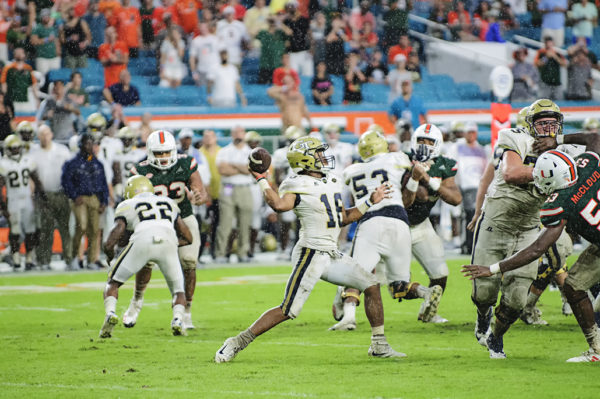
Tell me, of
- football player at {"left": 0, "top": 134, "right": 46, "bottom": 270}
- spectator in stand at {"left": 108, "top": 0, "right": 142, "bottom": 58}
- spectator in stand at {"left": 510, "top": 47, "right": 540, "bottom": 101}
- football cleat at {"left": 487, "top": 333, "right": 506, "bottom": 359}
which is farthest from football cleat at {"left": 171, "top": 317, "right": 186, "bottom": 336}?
spectator in stand at {"left": 510, "top": 47, "right": 540, "bottom": 101}

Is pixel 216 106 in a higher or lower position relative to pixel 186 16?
lower

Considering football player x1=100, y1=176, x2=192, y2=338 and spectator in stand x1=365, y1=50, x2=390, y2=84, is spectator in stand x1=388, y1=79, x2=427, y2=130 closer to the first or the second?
spectator in stand x1=365, y1=50, x2=390, y2=84

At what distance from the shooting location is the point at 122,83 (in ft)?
56.5

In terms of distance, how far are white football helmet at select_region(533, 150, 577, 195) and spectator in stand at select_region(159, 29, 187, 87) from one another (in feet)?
41.7

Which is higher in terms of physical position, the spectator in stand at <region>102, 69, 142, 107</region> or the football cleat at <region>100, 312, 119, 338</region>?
the spectator in stand at <region>102, 69, 142, 107</region>

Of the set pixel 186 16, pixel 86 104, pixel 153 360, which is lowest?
pixel 153 360

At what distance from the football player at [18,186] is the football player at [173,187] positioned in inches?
224

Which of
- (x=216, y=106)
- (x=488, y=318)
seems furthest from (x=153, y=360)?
(x=216, y=106)

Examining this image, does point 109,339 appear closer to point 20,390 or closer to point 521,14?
point 20,390

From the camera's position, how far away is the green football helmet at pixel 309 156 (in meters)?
7.27

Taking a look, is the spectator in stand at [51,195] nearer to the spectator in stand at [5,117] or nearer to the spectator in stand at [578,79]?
the spectator in stand at [5,117]

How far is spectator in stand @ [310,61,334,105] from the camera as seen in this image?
18.8 m

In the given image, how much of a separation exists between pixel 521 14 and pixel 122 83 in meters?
10.6

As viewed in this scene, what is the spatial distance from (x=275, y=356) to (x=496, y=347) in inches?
62.8
